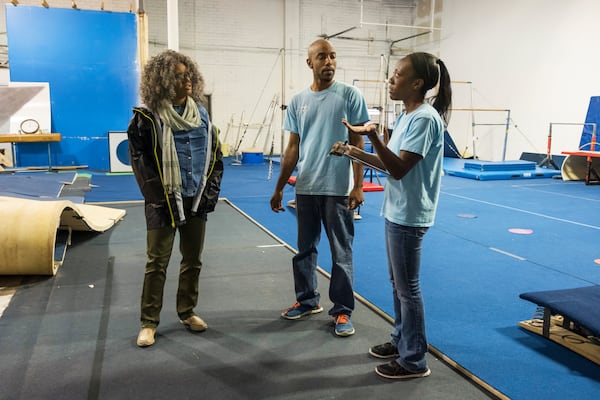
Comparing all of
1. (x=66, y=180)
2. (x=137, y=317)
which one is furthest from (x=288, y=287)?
(x=66, y=180)

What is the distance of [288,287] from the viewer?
3258mm

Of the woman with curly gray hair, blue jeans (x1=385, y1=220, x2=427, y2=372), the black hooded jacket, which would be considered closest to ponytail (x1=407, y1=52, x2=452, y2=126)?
blue jeans (x1=385, y1=220, x2=427, y2=372)

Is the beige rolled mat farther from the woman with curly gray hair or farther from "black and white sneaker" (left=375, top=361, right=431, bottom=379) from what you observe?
"black and white sneaker" (left=375, top=361, right=431, bottom=379)

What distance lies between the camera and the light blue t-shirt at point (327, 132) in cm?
250

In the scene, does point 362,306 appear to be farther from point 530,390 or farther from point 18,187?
point 18,187

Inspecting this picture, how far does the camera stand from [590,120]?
956 cm

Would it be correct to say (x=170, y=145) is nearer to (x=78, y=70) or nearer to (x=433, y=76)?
(x=433, y=76)

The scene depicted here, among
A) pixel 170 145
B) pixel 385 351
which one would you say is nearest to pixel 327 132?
pixel 170 145

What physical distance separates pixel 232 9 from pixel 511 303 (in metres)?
12.3

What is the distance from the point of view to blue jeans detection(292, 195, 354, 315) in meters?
2.54

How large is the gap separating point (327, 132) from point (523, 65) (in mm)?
10445

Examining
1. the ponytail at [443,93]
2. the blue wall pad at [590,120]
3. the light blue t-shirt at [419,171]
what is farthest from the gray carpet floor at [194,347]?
the blue wall pad at [590,120]

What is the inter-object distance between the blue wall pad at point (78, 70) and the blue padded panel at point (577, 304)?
8.67 meters

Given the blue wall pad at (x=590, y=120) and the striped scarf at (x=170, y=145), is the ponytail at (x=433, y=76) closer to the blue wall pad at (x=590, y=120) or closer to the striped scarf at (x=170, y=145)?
the striped scarf at (x=170, y=145)
